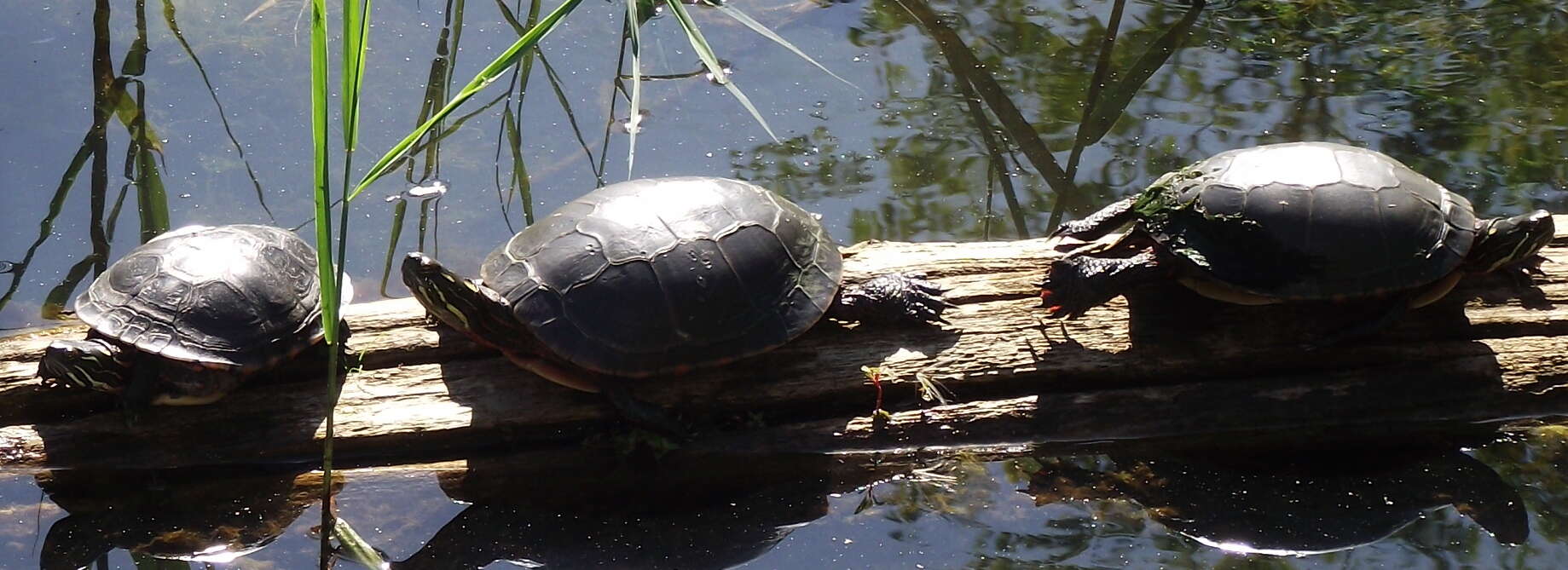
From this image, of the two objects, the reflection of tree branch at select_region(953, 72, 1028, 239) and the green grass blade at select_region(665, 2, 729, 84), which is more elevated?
the green grass blade at select_region(665, 2, 729, 84)

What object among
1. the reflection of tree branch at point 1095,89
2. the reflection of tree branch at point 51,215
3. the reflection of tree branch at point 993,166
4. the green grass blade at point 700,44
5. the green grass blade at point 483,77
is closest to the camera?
the green grass blade at point 483,77

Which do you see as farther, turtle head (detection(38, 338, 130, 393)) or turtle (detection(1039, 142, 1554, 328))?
turtle (detection(1039, 142, 1554, 328))

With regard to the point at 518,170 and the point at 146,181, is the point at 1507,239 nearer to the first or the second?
the point at 518,170

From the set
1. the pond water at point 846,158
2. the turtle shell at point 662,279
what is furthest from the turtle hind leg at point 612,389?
the pond water at point 846,158

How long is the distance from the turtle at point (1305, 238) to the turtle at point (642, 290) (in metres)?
0.83

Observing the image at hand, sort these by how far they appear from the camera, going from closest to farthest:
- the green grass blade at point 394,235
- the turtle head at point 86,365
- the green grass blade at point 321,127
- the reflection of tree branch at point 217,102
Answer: the green grass blade at point 321,127
the turtle head at point 86,365
the green grass blade at point 394,235
the reflection of tree branch at point 217,102

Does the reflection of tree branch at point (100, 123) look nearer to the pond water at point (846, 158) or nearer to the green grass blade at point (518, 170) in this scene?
the pond water at point (846, 158)

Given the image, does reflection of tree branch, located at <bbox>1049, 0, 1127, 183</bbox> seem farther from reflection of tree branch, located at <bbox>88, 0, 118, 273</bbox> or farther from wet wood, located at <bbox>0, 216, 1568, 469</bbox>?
reflection of tree branch, located at <bbox>88, 0, 118, 273</bbox>

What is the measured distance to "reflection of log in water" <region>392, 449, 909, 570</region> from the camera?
3461 millimetres

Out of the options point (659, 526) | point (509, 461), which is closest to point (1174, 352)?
point (659, 526)

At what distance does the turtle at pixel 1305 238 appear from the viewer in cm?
379

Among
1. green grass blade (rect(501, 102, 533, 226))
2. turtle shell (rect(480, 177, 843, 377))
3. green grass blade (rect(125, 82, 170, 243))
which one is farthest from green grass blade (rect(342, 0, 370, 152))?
green grass blade (rect(125, 82, 170, 243))

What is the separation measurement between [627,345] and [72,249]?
2.63m

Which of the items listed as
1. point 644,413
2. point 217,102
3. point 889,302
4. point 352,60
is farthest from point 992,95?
point 352,60
